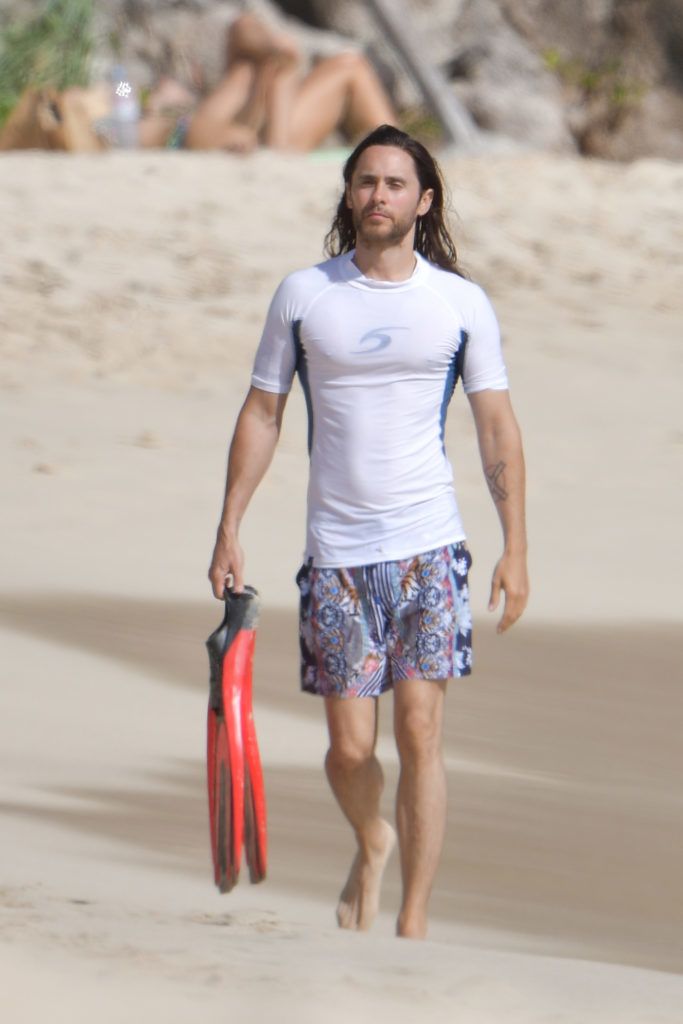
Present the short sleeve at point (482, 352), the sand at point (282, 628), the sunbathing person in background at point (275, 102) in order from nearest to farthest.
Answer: the sand at point (282, 628) → the short sleeve at point (482, 352) → the sunbathing person in background at point (275, 102)

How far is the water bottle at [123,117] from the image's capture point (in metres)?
14.4

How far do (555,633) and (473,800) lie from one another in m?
1.93

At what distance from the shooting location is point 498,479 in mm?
3553

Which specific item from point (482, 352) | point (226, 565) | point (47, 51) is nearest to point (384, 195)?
point (482, 352)

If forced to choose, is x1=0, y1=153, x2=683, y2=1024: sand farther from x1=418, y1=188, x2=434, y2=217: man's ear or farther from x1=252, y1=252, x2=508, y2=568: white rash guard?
x1=418, y1=188, x2=434, y2=217: man's ear

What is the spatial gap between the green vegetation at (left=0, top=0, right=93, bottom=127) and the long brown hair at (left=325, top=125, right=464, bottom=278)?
1197 cm

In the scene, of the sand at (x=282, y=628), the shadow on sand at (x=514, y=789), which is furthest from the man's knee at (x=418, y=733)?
the shadow on sand at (x=514, y=789)

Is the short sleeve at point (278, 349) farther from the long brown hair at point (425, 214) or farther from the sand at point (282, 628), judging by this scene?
the sand at point (282, 628)

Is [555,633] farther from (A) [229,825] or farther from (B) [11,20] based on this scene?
(B) [11,20]

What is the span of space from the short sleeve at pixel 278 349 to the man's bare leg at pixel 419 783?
594 mm

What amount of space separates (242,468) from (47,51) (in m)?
12.8

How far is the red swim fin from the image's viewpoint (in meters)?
3.34

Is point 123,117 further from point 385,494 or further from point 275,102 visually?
point 385,494

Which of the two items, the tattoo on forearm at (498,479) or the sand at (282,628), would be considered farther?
the tattoo on forearm at (498,479)
